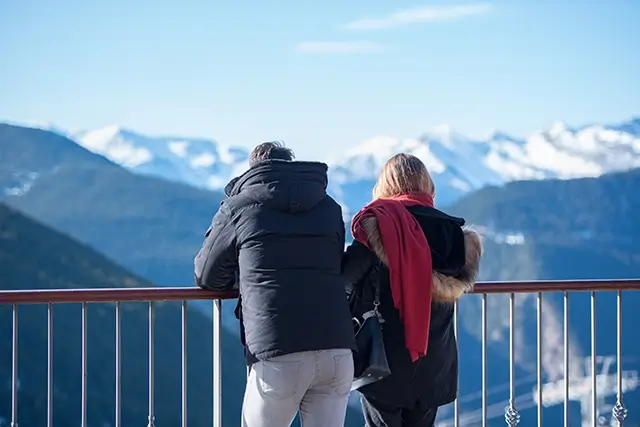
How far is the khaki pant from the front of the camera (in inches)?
118

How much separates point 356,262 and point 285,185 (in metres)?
0.43

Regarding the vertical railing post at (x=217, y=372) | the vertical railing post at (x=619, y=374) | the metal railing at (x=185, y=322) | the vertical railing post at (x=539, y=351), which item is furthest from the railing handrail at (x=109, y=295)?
the vertical railing post at (x=619, y=374)

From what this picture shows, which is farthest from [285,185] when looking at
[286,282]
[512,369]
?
[512,369]

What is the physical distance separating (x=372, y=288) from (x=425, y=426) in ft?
1.79

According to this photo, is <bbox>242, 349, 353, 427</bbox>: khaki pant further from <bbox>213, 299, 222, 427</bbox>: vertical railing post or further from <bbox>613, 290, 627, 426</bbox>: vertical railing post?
<bbox>613, 290, 627, 426</bbox>: vertical railing post

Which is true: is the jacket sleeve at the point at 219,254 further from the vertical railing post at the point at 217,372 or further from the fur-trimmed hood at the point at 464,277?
the fur-trimmed hood at the point at 464,277

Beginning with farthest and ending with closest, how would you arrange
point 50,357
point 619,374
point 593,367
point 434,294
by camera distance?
point 619,374, point 593,367, point 50,357, point 434,294

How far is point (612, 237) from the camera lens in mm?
91375

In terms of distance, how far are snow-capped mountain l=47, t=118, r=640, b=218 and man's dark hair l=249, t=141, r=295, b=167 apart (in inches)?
4538

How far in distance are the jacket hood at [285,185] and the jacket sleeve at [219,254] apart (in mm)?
116

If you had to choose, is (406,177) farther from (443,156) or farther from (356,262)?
(443,156)

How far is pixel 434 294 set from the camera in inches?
132

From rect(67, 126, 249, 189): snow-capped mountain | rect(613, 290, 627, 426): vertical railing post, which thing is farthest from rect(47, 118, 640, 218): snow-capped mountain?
rect(613, 290, 627, 426): vertical railing post

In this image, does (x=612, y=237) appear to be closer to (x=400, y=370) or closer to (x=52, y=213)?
(x=52, y=213)
